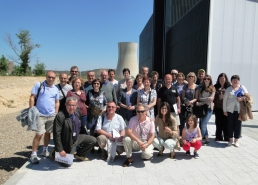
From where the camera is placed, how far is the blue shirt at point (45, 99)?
13.0ft

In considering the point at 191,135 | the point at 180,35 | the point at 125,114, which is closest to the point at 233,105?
the point at 191,135

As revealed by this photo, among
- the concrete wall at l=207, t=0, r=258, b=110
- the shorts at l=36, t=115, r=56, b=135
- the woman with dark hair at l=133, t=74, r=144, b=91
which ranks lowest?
the shorts at l=36, t=115, r=56, b=135

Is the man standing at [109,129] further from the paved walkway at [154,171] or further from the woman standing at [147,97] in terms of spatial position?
the woman standing at [147,97]

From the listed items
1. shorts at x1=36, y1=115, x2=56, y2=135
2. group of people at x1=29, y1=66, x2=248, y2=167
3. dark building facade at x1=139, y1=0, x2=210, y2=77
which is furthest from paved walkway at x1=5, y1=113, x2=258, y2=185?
dark building facade at x1=139, y1=0, x2=210, y2=77

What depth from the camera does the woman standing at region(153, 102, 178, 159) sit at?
4.18 meters

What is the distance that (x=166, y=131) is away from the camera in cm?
425

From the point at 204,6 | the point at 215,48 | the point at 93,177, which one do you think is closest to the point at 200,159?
the point at 93,177

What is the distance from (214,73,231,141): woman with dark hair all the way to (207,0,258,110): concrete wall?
453 cm

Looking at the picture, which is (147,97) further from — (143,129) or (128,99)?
(143,129)

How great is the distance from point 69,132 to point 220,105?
3456mm

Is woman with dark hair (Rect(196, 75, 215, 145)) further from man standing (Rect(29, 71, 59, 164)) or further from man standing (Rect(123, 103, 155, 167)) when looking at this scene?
man standing (Rect(29, 71, 59, 164))

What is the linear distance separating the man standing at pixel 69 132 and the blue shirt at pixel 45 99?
0.37 meters

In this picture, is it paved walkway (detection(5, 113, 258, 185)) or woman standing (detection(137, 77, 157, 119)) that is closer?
paved walkway (detection(5, 113, 258, 185))

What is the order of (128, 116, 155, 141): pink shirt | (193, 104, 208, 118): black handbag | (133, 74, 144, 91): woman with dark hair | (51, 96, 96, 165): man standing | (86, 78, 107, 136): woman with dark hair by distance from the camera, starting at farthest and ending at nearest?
(193, 104, 208, 118): black handbag < (133, 74, 144, 91): woman with dark hair < (86, 78, 107, 136): woman with dark hair < (128, 116, 155, 141): pink shirt < (51, 96, 96, 165): man standing
